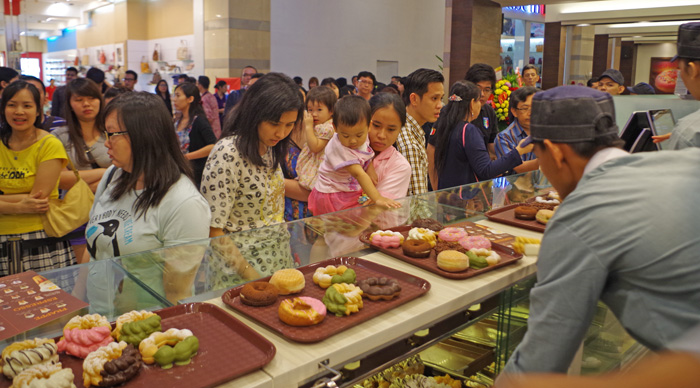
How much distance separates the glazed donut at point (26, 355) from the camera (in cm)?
118

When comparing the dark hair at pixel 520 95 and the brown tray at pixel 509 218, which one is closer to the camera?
the brown tray at pixel 509 218

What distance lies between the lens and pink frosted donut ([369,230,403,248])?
2.09 metres

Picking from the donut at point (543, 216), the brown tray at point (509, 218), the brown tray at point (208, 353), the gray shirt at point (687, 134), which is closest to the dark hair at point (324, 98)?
the brown tray at point (509, 218)

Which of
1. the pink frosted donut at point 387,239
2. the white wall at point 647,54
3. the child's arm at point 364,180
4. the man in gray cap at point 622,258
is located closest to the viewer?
the man in gray cap at point 622,258

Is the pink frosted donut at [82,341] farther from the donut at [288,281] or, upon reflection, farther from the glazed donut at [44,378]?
the donut at [288,281]

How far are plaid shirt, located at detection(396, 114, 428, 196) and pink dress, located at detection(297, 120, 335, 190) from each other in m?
0.71

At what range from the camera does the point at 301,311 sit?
1.45m

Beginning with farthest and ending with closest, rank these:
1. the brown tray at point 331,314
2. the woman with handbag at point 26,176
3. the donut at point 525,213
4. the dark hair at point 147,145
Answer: the woman with handbag at point 26,176, the donut at point 525,213, the dark hair at point 147,145, the brown tray at point 331,314

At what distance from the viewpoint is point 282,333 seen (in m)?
1.40

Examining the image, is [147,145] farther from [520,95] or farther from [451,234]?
[520,95]

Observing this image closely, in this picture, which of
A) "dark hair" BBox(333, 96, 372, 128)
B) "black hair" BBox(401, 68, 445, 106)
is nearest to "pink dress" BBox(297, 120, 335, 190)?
"black hair" BBox(401, 68, 445, 106)

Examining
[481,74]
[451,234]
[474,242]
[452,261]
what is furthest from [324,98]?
[452,261]

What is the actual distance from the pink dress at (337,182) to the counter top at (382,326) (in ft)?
3.90

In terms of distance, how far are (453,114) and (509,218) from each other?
1.44 meters
